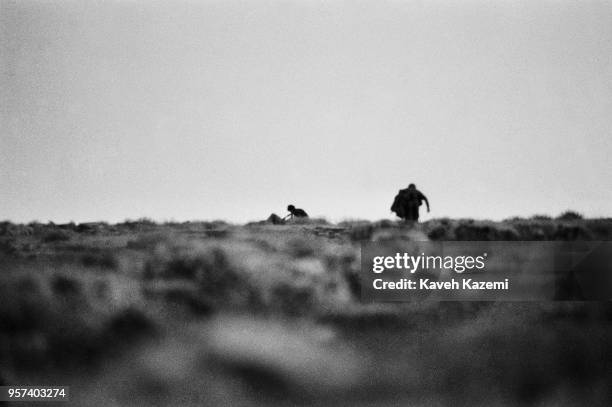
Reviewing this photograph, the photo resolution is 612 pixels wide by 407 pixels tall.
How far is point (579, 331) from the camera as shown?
8.49 meters

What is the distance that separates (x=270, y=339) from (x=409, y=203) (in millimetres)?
8812

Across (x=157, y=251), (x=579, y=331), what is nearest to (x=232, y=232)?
(x=157, y=251)

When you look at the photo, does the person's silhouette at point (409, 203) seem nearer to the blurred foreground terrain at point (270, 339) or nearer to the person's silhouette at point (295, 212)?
the person's silhouette at point (295, 212)

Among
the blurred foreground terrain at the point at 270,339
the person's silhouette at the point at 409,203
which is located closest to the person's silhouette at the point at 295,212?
the person's silhouette at the point at 409,203

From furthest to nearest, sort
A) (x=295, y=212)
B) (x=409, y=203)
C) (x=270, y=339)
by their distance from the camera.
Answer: (x=295, y=212) → (x=409, y=203) → (x=270, y=339)

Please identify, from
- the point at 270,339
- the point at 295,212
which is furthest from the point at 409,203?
the point at 270,339

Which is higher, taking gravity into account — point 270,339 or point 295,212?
point 295,212

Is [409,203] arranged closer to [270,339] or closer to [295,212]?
[295,212]

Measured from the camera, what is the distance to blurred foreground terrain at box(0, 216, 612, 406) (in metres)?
7.48

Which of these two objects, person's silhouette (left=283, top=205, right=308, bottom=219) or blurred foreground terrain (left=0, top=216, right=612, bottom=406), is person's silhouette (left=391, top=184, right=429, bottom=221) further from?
blurred foreground terrain (left=0, top=216, right=612, bottom=406)

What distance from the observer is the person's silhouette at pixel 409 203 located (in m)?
16.0

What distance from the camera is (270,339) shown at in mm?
8125

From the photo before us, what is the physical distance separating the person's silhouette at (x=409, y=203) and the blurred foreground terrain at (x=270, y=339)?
619cm

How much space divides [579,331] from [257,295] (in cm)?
484
